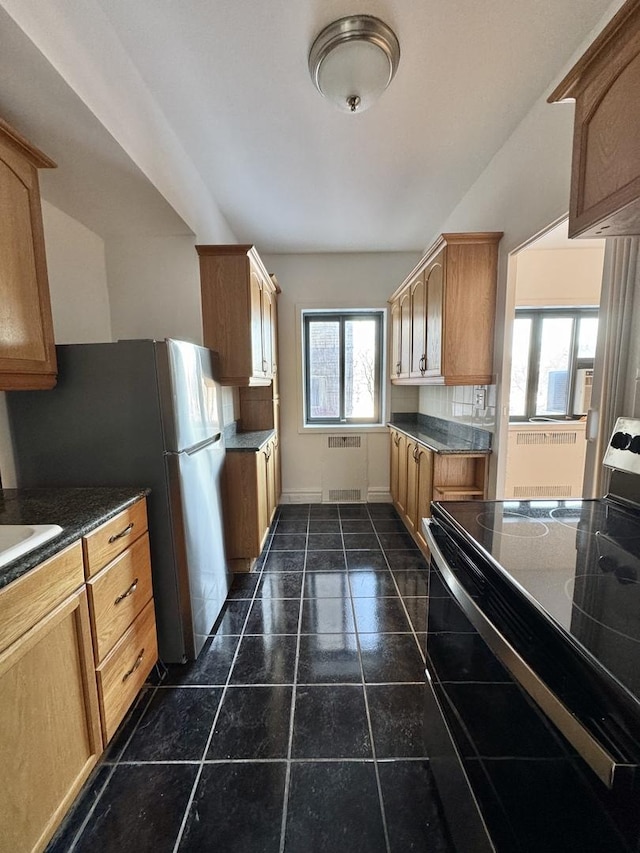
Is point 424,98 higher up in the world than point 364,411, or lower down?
higher up

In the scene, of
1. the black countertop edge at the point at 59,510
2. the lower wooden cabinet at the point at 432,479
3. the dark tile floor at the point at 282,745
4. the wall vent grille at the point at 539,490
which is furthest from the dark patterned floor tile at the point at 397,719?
the wall vent grille at the point at 539,490

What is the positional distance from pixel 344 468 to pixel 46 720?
3189 mm

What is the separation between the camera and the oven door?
492 millimetres

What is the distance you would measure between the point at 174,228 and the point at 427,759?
9.63ft

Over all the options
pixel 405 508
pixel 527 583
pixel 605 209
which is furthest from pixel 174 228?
pixel 405 508

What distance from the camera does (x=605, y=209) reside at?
92 centimetres

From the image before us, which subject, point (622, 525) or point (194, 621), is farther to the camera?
→ point (194, 621)

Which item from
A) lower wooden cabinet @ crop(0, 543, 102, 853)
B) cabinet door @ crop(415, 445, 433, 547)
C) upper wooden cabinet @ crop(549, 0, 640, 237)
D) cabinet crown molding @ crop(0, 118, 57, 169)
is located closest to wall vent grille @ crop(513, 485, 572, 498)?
cabinet door @ crop(415, 445, 433, 547)

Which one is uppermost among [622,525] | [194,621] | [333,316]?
[333,316]

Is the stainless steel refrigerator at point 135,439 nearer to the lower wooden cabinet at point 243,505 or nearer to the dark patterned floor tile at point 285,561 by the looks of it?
the lower wooden cabinet at point 243,505

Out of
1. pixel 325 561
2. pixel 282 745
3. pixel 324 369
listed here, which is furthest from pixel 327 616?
pixel 324 369

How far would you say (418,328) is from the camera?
2883 mm

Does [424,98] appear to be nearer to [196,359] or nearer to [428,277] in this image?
[428,277]

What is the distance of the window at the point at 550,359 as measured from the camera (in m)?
3.36
